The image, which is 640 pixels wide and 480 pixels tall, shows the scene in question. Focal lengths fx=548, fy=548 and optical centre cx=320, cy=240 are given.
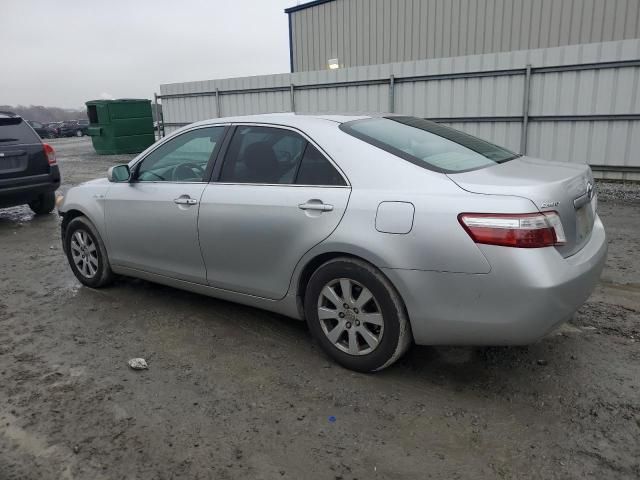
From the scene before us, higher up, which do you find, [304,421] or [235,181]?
[235,181]

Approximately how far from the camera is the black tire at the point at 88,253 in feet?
15.6

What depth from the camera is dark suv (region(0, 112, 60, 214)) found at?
7766 millimetres

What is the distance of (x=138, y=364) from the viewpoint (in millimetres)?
3453

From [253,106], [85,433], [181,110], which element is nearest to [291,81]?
[253,106]

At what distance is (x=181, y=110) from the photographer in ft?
50.2

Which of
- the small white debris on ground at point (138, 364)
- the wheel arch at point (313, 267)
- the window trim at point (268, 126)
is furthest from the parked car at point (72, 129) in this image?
the wheel arch at point (313, 267)

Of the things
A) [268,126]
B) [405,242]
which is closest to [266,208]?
[268,126]

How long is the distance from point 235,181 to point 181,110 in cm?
1243

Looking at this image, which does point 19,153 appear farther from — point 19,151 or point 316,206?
point 316,206

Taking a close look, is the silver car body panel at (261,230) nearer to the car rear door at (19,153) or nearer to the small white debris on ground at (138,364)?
the small white debris on ground at (138,364)

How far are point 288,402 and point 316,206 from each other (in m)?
1.12

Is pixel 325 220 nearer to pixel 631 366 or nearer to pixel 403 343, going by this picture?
pixel 403 343

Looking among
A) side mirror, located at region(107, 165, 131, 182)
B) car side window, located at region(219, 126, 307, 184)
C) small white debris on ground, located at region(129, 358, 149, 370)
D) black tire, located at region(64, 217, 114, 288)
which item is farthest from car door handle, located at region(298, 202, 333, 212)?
black tire, located at region(64, 217, 114, 288)

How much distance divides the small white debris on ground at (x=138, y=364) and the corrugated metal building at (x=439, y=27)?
1293cm
